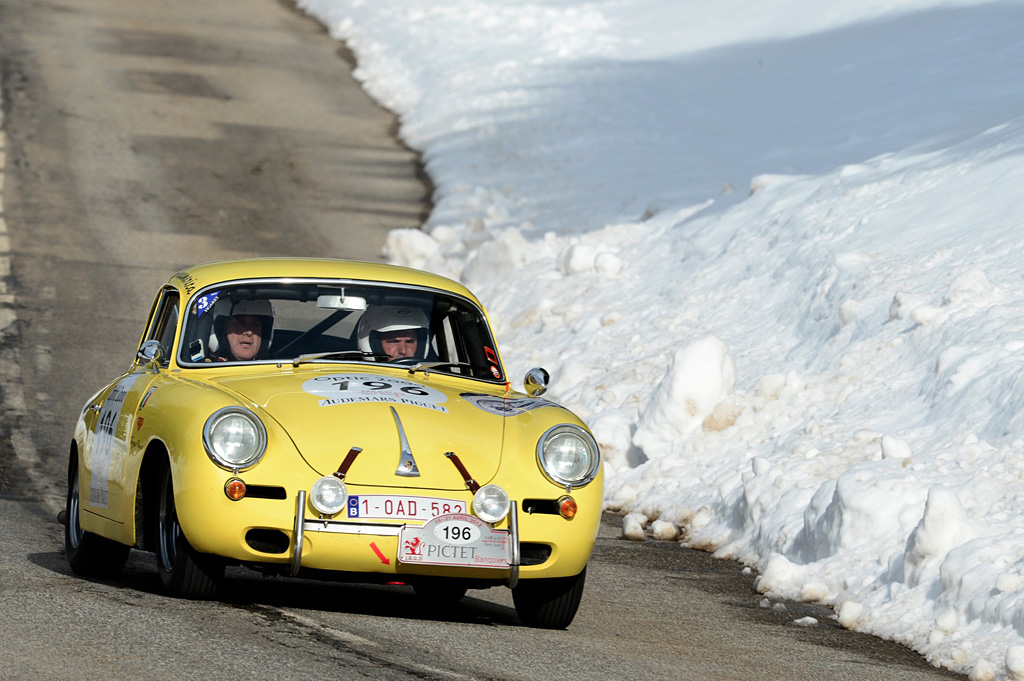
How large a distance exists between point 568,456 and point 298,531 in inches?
49.4

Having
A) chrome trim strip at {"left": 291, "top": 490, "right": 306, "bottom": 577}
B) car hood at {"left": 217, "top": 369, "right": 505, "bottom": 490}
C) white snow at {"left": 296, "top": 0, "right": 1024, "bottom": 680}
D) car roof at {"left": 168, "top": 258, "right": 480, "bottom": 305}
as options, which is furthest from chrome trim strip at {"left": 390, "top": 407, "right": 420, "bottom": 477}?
white snow at {"left": 296, "top": 0, "right": 1024, "bottom": 680}

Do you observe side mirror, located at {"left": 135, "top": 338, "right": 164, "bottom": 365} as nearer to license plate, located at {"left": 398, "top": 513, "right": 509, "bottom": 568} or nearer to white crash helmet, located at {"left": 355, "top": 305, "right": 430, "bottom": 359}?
white crash helmet, located at {"left": 355, "top": 305, "right": 430, "bottom": 359}

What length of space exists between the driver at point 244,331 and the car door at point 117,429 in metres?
0.25

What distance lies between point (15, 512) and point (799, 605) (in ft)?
15.2

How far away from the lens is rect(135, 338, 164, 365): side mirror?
7566mm

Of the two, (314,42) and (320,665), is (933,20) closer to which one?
(314,42)

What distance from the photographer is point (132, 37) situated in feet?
99.1

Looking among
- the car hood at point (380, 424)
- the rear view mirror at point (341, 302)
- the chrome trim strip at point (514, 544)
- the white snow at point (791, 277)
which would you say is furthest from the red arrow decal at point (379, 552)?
the white snow at point (791, 277)

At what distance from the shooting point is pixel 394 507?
640cm

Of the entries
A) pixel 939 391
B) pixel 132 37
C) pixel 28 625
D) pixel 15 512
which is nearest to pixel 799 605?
pixel 939 391

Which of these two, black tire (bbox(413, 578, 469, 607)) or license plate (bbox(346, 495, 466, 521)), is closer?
license plate (bbox(346, 495, 466, 521))

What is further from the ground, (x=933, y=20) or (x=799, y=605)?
(x=933, y=20)

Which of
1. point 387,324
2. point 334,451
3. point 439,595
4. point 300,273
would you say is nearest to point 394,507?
point 334,451

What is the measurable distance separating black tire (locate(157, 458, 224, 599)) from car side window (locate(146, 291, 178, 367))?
1.10 meters
